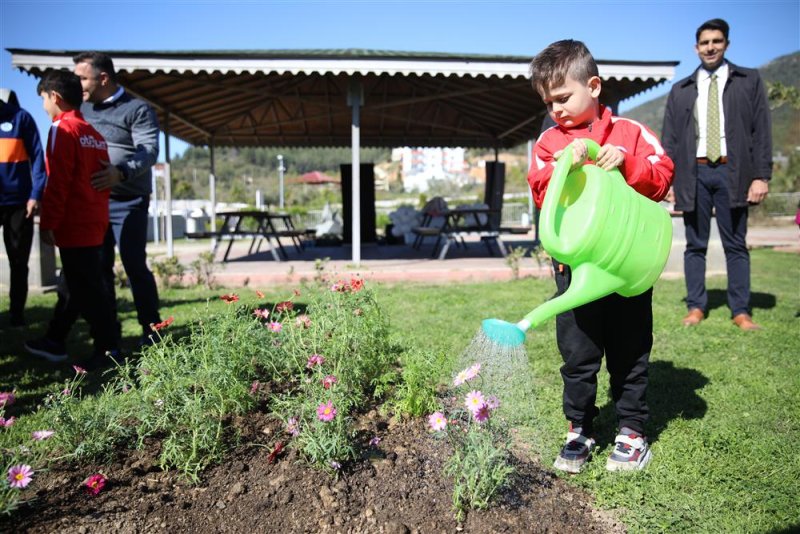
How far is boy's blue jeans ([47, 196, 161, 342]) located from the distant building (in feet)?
295

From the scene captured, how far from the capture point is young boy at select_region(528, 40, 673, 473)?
6.25 feet

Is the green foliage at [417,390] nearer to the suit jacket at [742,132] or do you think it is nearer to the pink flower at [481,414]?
the pink flower at [481,414]

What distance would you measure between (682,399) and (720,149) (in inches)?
82.6

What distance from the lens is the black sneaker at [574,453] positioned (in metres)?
2.13

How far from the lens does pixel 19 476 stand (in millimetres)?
1581

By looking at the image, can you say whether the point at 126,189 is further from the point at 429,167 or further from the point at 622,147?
the point at 429,167

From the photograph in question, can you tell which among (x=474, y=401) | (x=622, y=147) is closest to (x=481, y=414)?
(x=474, y=401)

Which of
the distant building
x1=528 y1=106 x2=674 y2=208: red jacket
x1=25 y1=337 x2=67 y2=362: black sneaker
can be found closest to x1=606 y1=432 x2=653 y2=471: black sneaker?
x1=528 y1=106 x2=674 y2=208: red jacket

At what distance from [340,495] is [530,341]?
7.93 ft

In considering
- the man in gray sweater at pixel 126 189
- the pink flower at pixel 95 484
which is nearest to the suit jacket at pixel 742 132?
the man in gray sweater at pixel 126 189

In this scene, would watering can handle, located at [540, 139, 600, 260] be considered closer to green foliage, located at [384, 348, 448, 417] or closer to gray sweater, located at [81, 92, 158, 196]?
green foliage, located at [384, 348, 448, 417]

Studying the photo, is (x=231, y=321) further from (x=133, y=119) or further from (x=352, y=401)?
(x=133, y=119)

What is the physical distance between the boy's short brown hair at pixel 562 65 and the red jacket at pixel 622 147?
0.65 ft

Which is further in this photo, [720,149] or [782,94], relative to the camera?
[782,94]
